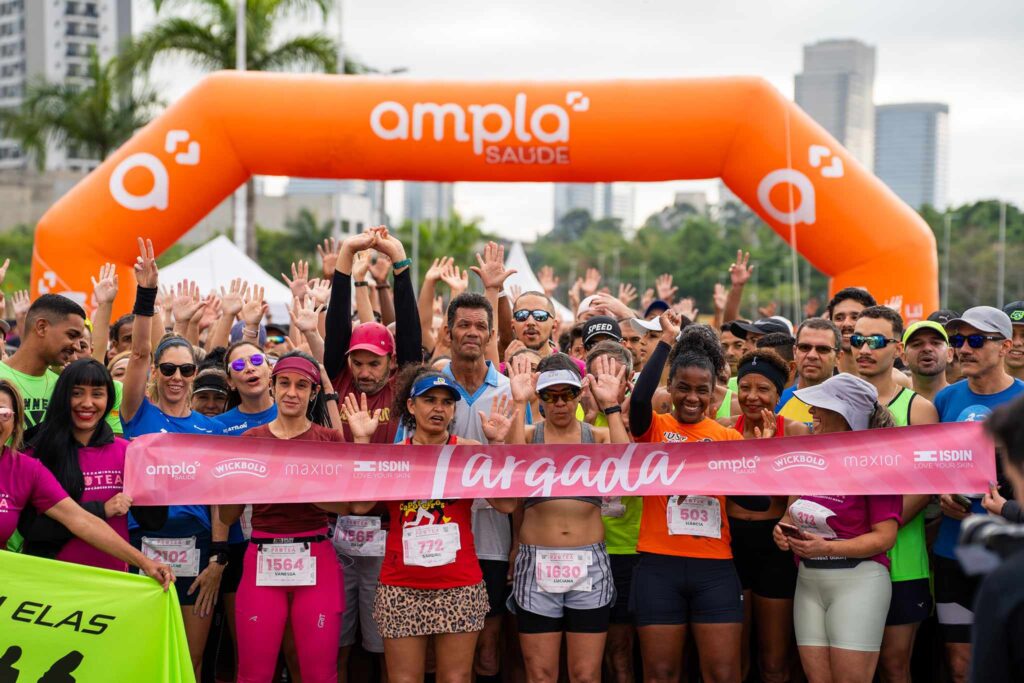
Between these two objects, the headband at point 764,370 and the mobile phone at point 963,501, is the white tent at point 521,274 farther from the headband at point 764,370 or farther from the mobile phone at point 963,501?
the mobile phone at point 963,501

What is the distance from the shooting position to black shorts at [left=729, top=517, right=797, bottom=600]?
210 inches

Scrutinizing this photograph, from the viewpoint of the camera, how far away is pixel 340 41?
2212 centimetres

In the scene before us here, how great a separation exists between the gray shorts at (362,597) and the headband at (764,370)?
206cm

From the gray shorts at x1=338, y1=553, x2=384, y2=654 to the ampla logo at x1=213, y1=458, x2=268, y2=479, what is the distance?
0.84 m

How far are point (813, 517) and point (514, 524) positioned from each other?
56.0 inches

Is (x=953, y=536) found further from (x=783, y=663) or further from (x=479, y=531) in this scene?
(x=479, y=531)

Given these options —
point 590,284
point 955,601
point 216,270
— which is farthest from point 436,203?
point 955,601

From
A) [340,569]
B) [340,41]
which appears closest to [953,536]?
[340,569]

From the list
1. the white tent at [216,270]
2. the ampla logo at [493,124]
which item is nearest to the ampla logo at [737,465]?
the ampla logo at [493,124]

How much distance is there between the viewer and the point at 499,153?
9414 mm

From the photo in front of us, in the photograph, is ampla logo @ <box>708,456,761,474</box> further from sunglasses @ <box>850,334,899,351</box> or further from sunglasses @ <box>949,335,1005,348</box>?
sunglasses @ <box>949,335,1005,348</box>

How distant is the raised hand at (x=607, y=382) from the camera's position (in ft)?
17.9

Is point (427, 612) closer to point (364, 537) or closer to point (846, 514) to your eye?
point (364, 537)

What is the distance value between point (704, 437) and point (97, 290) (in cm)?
355
